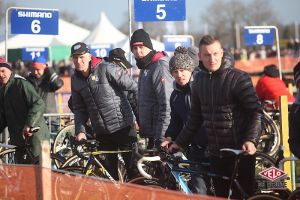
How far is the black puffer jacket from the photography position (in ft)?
20.8

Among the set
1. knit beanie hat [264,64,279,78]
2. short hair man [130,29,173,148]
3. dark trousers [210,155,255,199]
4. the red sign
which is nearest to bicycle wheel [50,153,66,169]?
short hair man [130,29,173,148]

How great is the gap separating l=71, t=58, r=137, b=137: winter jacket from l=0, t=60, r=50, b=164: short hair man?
591mm

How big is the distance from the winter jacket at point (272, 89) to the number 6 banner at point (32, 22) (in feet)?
12.4

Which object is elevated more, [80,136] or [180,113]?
[180,113]

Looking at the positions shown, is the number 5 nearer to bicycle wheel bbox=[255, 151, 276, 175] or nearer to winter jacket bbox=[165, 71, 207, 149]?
bicycle wheel bbox=[255, 151, 276, 175]

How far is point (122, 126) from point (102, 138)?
0.92 feet

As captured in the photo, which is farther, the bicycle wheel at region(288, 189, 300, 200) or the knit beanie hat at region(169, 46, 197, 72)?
the knit beanie hat at region(169, 46, 197, 72)

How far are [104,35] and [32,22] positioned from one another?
22.3 meters

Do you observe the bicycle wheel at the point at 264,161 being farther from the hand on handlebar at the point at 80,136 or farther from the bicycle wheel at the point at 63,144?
the bicycle wheel at the point at 63,144

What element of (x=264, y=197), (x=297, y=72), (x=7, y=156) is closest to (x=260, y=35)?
(x=7, y=156)

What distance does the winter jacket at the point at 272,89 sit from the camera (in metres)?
14.6

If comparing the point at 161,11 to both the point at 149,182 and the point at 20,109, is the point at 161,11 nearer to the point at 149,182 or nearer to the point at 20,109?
the point at 20,109

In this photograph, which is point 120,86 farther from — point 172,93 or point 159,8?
point 159,8

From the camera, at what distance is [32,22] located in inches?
565
